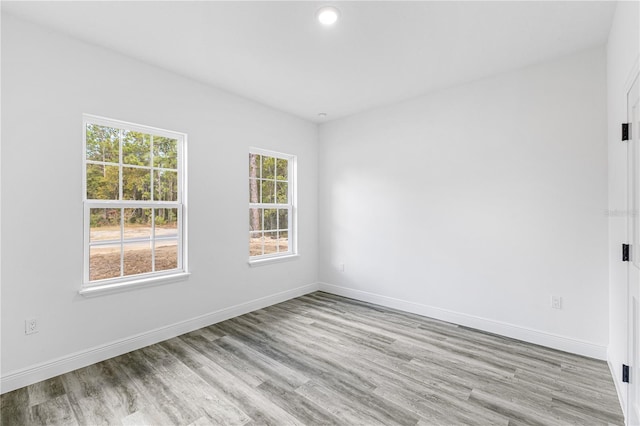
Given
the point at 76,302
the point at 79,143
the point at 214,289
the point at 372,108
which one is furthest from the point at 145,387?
the point at 372,108

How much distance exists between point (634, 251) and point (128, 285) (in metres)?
3.81

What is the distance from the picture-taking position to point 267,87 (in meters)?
3.50

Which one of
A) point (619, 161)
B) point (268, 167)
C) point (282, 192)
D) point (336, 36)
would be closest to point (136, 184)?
point (268, 167)

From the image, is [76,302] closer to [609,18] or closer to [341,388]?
[341,388]

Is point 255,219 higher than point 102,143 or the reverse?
the reverse

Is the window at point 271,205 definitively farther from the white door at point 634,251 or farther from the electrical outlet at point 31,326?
the white door at point 634,251

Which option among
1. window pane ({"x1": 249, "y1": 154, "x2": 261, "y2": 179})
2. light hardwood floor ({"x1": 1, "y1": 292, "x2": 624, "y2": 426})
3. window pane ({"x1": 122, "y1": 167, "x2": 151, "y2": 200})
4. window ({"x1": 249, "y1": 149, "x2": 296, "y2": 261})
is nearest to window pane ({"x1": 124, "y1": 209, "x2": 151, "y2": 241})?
window pane ({"x1": 122, "y1": 167, "x2": 151, "y2": 200})

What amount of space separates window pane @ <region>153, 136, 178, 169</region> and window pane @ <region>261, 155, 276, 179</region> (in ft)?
3.99

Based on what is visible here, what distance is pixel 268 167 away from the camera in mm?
4270

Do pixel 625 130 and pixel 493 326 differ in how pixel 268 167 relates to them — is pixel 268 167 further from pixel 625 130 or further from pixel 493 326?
pixel 625 130

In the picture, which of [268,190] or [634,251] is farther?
[268,190]

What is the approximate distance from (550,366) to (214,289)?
132 inches

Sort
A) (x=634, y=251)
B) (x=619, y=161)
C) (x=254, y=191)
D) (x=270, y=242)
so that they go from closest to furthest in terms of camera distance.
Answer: (x=634, y=251)
(x=619, y=161)
(x=254, y=191)
(x=270, y=242)

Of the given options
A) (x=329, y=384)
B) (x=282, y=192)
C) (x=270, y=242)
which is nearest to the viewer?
(x=329, y=384)
